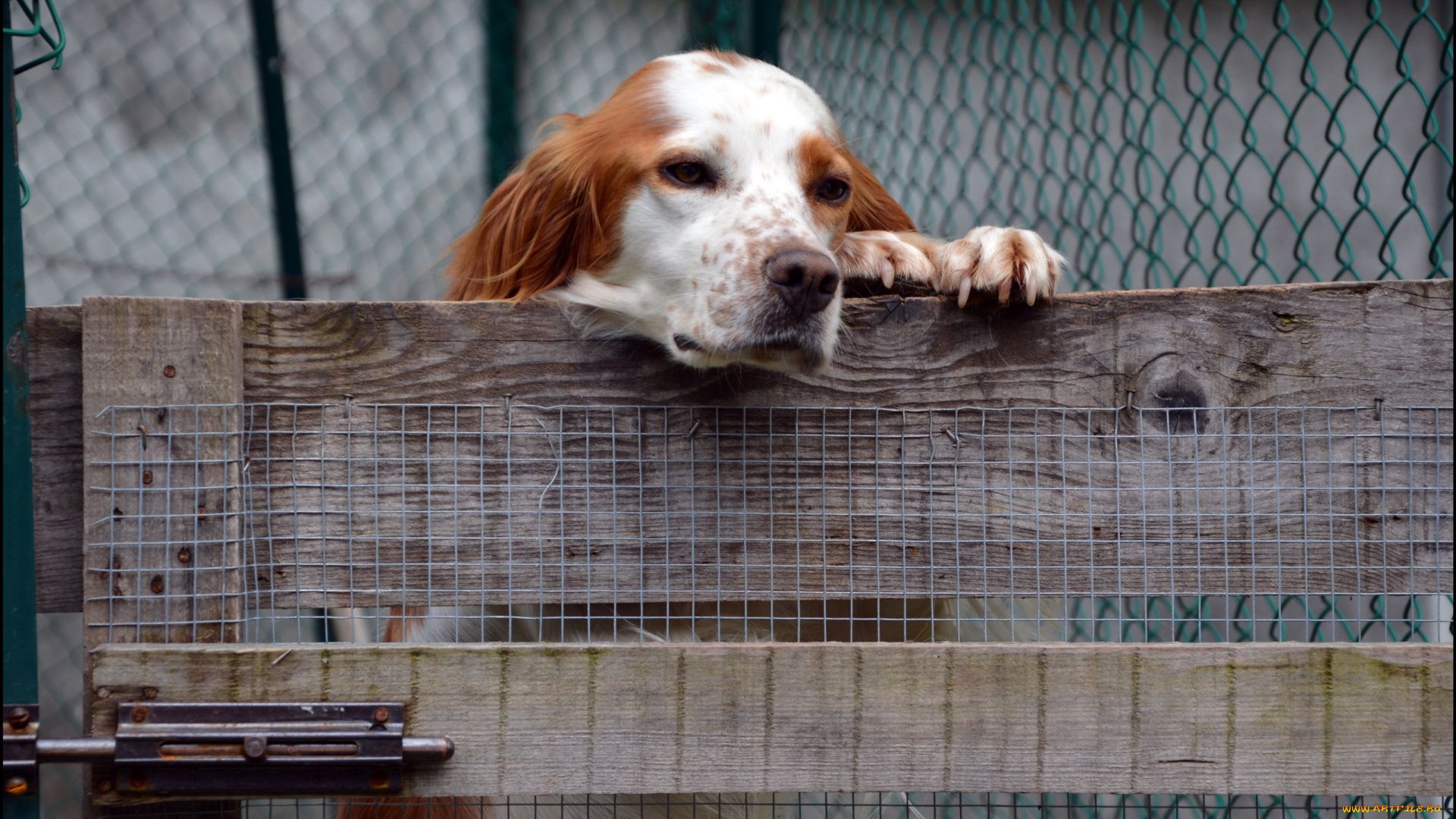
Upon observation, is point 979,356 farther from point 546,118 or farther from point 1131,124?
point 546,118

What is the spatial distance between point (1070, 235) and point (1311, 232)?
746 mm

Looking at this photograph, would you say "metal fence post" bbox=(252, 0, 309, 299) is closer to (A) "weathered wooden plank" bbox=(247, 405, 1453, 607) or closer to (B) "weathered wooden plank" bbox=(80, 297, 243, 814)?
(B) "weathered wooden plank" bbox=(80, 297, 243, 814)

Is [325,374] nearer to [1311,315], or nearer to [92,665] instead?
[92,665]

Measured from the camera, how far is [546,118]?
3.94 meters

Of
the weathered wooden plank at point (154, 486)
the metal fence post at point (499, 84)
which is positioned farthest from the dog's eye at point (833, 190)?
the metal fence post at point (499, 84)

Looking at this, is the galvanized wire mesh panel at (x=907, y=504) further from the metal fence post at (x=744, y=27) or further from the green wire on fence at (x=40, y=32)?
the metal fence post at (x=744, y=27)

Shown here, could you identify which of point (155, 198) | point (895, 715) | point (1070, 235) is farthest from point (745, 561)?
point (155, 198)

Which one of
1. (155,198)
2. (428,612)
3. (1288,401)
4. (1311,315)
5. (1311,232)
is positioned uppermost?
(155,198)

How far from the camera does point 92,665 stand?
103 centimetres

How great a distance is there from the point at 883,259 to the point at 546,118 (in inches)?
110

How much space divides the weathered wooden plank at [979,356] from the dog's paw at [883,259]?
0.25 meters

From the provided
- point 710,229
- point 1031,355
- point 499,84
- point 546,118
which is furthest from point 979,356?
point 499,84

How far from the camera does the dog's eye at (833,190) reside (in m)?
1.64

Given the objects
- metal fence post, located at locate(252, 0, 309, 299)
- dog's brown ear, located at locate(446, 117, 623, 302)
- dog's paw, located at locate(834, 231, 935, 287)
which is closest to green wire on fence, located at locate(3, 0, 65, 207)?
dog's brown ear, located at locate(446, 117, 623, 302)
